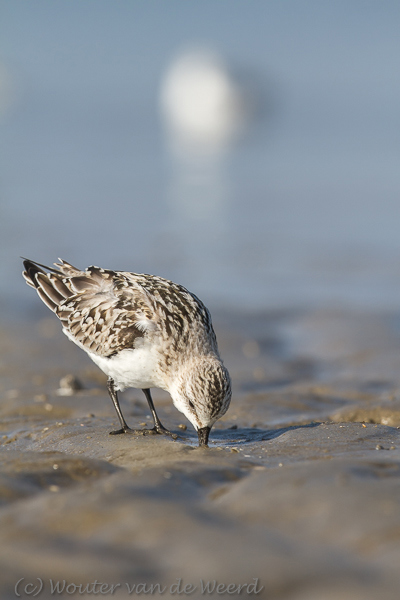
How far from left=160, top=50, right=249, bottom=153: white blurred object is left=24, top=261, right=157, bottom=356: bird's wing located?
5172 centimetres

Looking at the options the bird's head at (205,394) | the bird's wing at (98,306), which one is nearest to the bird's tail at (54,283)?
the bird's wing at (98,306)

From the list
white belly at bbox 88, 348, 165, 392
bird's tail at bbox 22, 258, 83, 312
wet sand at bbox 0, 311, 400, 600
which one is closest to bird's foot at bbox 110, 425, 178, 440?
wet sand at bbox 0, 311, 400, 600

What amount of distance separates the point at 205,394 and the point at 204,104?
59.5 m

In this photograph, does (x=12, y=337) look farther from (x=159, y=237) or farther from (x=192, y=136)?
(x=192, y=136)

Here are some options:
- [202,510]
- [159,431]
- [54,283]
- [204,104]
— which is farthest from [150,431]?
[204,104]

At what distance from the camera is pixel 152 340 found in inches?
245

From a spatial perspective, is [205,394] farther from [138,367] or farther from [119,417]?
[119,417]

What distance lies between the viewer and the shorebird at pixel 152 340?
5793 millimetres

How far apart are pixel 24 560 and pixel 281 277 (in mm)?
14441

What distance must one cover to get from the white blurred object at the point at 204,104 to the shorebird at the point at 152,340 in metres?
52.3

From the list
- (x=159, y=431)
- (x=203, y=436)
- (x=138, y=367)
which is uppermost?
(x=138, y=367)

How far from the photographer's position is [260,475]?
14.1ft

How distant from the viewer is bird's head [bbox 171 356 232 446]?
570cm

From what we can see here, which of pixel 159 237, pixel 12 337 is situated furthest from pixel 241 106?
pixel 12 337
